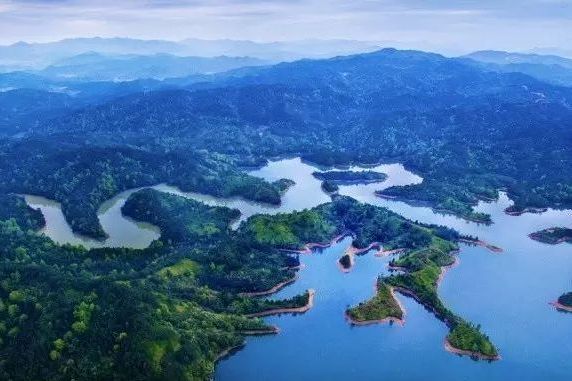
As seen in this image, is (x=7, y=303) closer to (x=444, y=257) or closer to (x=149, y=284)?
(x=149, y=284)

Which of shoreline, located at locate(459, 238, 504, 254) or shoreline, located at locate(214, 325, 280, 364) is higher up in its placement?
shoreline, located at locate(214, 325, 280, 364)

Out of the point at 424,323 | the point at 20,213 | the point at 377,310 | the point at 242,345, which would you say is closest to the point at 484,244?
the point at 424,323

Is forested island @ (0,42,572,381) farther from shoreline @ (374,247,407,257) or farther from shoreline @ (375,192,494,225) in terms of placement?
shoreline @ (374,247,407,257)

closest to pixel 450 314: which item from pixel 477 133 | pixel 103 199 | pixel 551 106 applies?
pixel 103 199

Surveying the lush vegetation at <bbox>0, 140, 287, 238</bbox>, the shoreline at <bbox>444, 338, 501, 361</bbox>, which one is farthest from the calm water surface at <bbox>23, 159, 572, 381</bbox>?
the lush vegetation at <bbox>0, 140, 287, 238</bbox>

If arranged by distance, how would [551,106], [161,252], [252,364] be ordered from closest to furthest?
1. [252,364]
2. [161,252]
3. [551,106]

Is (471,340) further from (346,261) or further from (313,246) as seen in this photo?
(313,246)
